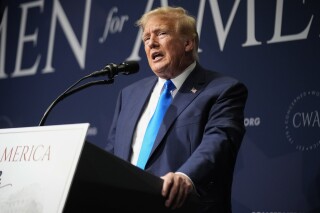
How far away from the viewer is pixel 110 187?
1425 mm

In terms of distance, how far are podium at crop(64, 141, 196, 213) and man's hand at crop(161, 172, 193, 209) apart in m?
0.02

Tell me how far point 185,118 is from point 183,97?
131 millimetres

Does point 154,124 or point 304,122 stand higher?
point 154,124

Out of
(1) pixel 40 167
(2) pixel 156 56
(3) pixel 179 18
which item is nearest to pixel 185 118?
(2) pixel 156 56

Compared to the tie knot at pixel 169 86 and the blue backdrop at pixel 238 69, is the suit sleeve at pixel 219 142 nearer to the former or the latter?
the tie knot at pixel 169 86

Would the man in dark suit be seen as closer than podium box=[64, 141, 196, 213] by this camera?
No

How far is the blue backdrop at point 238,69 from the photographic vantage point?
9.46 ft

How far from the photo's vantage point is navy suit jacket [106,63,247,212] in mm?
2004

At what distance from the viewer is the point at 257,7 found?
10.3ft

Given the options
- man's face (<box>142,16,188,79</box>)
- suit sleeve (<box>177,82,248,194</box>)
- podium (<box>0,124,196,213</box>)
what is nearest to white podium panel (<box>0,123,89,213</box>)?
podium (<box>0,124,196,213</box>)

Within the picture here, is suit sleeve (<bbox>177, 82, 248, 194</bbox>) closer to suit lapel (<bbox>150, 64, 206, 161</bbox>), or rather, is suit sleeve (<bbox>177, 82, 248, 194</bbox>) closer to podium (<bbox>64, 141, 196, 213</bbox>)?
suit lapel (<bbox>150, 64, 206, 161</bbox>)

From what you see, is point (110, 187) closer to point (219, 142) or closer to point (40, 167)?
point (40, 167)

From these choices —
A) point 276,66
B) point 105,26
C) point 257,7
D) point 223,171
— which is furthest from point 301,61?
point 105,26

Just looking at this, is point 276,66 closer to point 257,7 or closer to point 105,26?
point 257,7
